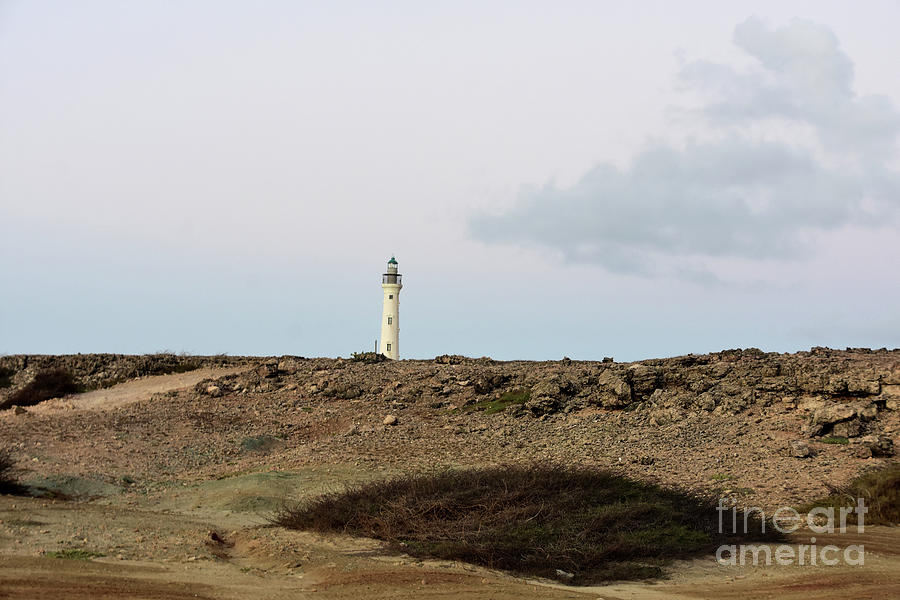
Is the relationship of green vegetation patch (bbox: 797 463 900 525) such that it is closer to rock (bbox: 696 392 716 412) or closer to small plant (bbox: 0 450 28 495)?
rock (bbox: 696 392 716 412)

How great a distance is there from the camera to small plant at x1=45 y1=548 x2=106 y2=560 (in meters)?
10.1

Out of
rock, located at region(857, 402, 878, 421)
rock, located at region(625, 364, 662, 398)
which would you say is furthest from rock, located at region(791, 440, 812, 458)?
rock, located at region(625, 364, 662, 398)

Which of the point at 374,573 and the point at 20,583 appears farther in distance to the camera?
the point at 374,573

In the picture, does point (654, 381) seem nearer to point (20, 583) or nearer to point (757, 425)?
point (757, 425)

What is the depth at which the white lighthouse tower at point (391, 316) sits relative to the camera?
2106 inches

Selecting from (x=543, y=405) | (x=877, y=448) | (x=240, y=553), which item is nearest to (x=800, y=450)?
(x=877, y=448)

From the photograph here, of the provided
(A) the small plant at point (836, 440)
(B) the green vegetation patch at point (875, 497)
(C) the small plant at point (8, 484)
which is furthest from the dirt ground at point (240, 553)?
(A) the small plant at point (836, 440)

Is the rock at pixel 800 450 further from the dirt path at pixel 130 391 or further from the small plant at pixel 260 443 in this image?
the dirt path at pixel 130 391

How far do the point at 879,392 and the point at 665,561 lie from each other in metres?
12.3

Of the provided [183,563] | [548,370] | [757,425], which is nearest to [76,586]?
[183,563]

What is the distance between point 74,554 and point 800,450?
49.1ft

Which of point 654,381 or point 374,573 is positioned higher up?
point 654,381

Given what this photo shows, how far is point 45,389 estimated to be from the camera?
105 feet

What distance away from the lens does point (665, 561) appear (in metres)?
11.3
